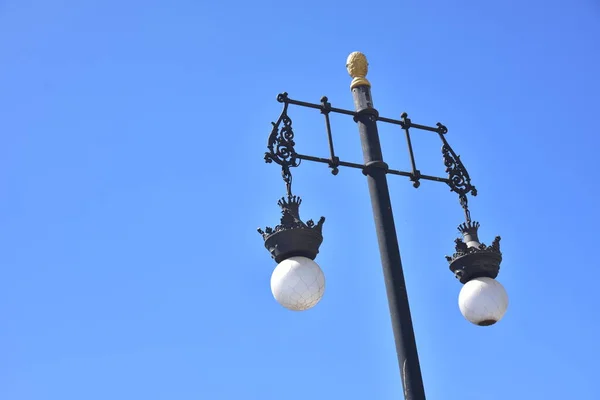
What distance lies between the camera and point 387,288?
6.92m

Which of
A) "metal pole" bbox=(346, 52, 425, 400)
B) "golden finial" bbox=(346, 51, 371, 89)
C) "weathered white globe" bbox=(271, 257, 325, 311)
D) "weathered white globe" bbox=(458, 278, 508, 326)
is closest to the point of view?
"metal pole" bbox=(346, 52, 425, 400)

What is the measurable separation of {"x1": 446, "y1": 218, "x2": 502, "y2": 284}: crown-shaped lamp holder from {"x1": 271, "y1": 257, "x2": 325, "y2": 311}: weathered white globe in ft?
5.41

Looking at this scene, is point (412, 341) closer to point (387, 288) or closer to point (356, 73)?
point (387, 288)

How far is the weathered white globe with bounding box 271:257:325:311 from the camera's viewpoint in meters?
6.93

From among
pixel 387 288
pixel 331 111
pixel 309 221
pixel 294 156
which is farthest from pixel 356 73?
pixel 387 288

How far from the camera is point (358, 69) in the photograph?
27.4ft

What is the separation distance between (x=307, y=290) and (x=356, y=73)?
2527 millimetres

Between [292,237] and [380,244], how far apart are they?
0.76 metres

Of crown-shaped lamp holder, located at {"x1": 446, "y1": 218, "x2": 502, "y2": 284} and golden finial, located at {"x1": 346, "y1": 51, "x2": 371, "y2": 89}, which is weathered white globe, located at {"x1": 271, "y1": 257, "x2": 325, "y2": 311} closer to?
crown-shaped lamp holder, located at {"x1": 446, "y1": 218, "x2": 502, "y2": 284}

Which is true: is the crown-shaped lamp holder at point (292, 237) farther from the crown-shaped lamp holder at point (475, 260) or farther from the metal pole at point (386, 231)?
the crown-shaped lamp holder at point (475, 260)

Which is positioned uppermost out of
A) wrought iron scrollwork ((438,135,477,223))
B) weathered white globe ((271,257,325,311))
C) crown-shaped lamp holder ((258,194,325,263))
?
wrought iron scrollwork ((438,135,477,223))

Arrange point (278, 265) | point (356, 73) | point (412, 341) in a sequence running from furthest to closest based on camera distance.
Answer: point (356, 73)
point (278, 265)
point (412, 341)

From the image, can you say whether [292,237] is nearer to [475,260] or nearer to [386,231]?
[386,231]

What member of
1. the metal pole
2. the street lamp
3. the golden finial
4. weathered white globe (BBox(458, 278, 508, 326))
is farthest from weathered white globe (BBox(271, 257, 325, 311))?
the golden finial
